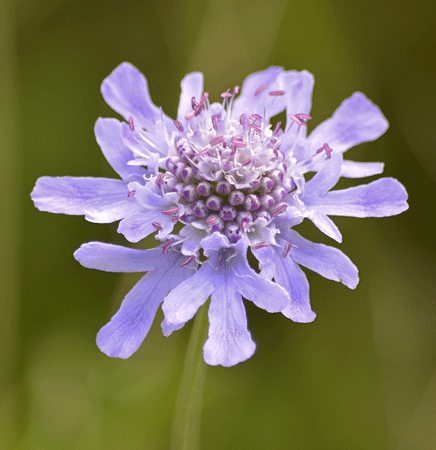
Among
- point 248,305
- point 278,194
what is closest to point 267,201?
point 278,194

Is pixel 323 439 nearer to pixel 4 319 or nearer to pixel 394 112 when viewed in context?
pixel 4 319

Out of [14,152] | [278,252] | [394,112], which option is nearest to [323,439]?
[278,252]

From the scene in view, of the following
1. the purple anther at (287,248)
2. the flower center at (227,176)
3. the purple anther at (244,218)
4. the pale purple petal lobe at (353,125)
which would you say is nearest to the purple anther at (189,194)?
the flower center at (227,176)

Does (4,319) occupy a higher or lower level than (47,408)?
higher

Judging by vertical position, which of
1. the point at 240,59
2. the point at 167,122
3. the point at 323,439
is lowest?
the point at 323,439

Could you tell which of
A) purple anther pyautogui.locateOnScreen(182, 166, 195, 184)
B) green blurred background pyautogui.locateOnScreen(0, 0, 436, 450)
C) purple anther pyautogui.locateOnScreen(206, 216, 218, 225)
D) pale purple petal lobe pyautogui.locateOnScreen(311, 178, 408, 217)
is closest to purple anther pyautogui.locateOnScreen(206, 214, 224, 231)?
purple anther pyautogui.locateOnScreen(206, 216, 218, 225)

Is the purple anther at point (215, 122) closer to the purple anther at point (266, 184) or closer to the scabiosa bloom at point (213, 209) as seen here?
the scabiosa bloom at point (213, 209)
